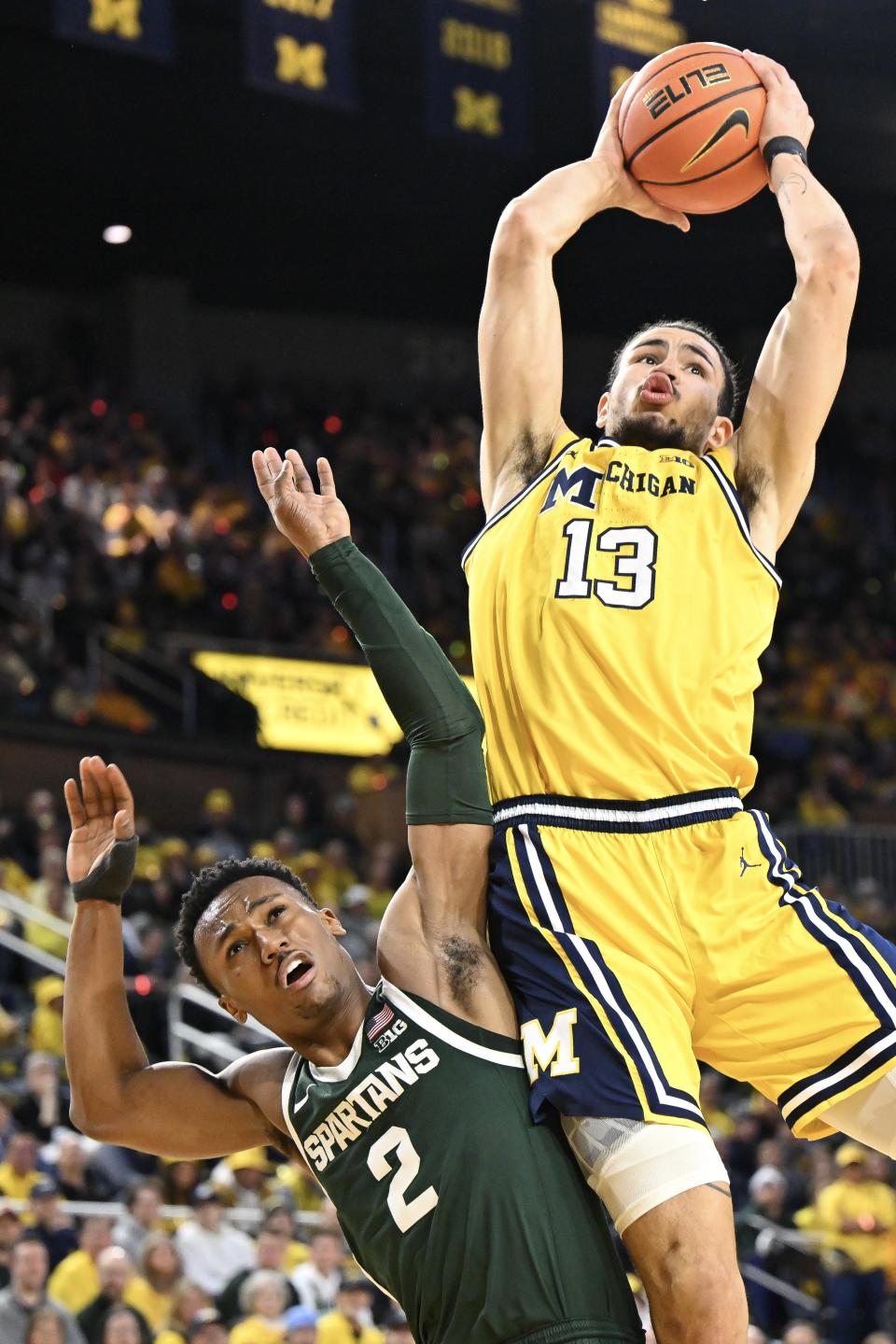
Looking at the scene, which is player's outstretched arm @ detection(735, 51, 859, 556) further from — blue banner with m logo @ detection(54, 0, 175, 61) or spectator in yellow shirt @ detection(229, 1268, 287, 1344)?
blue banner with m logo @ detection(54, 0, 175, 61)

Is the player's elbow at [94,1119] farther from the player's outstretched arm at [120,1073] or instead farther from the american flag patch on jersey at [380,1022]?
the american flag patch on jersey at [380,1022]

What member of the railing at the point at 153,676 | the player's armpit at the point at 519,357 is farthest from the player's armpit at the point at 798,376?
the railing at the point at 153,676

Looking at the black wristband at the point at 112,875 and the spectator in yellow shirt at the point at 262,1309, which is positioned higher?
the black wristband at the point at 112,875

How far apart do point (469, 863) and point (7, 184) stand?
17.7 meters

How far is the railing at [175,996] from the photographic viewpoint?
1120cm

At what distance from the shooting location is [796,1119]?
3881mm

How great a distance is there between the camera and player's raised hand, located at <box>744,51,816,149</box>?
4488 mm

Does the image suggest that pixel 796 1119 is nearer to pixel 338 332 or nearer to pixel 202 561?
pixel 202 561

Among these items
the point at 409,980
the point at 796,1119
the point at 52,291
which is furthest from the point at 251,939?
the point at 52,291

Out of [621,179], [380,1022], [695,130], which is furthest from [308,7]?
[380,1022]

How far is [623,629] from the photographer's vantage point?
3.93 m

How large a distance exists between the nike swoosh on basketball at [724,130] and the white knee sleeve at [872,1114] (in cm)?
202

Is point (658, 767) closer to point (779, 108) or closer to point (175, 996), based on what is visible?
point (779, 108)

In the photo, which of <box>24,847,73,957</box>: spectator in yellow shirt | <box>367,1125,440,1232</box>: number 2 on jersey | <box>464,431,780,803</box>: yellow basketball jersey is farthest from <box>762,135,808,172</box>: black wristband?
<box>24,847,73,957</box>: spectator in yellow shirt
